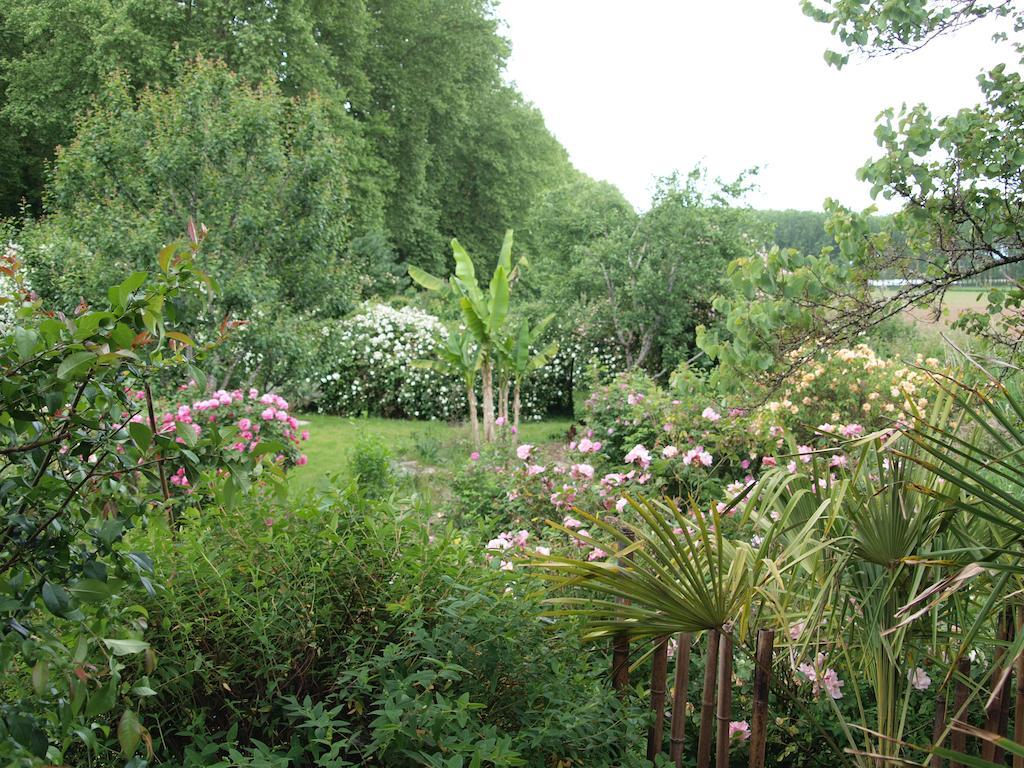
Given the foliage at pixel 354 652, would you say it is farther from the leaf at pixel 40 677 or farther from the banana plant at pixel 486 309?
the banana plant at pixel 486 309

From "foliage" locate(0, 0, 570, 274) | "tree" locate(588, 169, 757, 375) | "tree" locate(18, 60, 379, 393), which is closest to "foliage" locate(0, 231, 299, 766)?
"tree" locate(18, 60, 379, 393)

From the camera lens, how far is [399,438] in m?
12.3

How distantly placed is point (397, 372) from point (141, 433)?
13364 mm

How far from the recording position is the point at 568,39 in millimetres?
26203

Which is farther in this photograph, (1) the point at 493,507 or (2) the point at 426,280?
Answer: (2) the point at 426,280

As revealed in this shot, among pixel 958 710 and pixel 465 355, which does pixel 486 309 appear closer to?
pixel 465 355

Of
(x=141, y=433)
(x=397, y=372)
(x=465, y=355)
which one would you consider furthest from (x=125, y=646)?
(x=397, y=372)

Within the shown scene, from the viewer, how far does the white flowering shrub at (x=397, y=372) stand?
→ 1452 cm

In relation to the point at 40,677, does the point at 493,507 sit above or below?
below

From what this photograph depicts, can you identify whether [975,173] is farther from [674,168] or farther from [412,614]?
[674,168]

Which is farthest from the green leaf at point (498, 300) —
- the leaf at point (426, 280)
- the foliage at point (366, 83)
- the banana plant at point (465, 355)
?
the foliage at point (366, 83)

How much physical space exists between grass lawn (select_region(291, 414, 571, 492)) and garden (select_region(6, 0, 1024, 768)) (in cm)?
13

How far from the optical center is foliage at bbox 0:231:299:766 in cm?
126

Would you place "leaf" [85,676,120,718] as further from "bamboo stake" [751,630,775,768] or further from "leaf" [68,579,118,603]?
"bamboo stake" [751,630,775,768]
